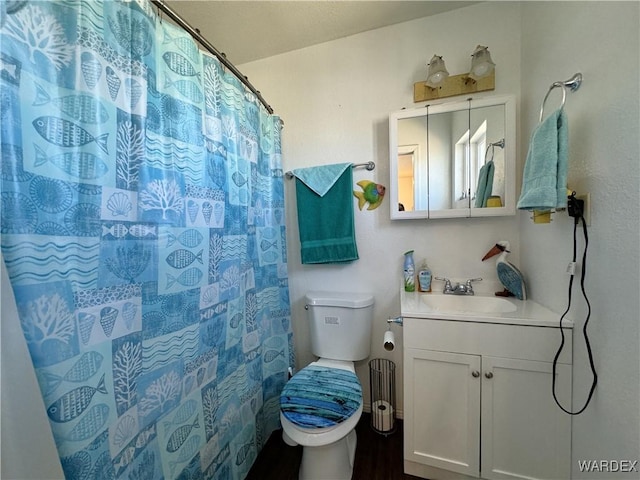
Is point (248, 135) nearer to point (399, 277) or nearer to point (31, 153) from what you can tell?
point (31, 153)

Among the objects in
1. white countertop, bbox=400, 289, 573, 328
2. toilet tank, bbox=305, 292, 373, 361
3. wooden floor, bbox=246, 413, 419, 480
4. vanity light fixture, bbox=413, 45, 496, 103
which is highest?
vanity light fixture, bbox=413, 45, 496, 103

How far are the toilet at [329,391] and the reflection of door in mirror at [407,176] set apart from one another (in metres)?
0.61

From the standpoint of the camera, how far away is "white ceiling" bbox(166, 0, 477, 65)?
4.36 ft

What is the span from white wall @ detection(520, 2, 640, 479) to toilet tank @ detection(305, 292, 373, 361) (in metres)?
0.87

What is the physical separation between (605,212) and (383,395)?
1.42 m

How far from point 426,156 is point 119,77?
4.59 feet

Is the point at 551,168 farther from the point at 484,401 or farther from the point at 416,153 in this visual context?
the point at 484,401

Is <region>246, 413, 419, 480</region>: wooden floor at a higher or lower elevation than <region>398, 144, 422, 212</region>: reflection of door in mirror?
lower

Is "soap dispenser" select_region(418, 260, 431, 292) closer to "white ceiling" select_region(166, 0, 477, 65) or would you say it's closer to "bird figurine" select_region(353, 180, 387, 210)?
"bird figurine" select_region(353, 180, 387, 210)

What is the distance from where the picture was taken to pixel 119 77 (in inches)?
27.3

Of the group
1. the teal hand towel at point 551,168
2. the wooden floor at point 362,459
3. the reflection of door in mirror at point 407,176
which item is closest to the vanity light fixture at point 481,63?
the reflection of door in mirror at point 407,176

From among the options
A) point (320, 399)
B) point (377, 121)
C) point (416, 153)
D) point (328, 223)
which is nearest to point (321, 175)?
point (328, 223)

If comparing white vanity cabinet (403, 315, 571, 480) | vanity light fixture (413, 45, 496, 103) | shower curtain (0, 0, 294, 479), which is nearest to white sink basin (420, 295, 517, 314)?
white vanity cabinet (403, 315, 571, 480)

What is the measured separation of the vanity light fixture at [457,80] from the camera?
1263mm
